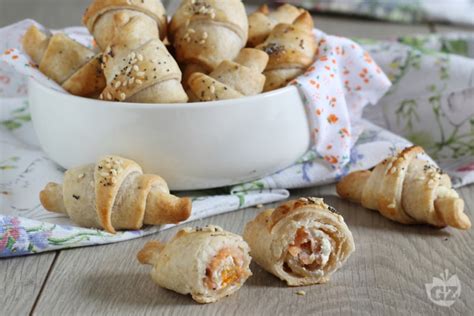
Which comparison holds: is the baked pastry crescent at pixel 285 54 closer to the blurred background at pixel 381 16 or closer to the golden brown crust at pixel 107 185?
the golden brown crust at pixel 107 185

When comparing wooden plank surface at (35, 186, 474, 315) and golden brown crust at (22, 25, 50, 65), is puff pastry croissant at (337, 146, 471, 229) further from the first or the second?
golden brown crust at (22, 25, 50, 65)

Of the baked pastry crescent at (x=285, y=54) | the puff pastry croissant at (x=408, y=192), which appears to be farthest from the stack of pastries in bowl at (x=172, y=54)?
the puff pastry croissant at (x=408, y=192)

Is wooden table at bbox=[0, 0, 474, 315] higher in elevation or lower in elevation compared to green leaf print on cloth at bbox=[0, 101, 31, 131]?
higher

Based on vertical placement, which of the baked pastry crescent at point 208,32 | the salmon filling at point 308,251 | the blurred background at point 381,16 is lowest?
the blurred background at point 381,16

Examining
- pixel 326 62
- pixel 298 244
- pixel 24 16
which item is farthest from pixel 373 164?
pixel 24 16

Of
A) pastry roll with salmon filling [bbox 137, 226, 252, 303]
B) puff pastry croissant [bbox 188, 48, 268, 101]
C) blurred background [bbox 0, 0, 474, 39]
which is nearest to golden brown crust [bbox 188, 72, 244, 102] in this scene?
puff pastry croissant [bbox 188, 48, 268, 101]

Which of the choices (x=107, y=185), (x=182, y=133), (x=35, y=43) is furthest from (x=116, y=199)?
(x=35, y=43)

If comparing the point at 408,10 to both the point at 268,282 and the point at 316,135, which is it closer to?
the point at 316,135
